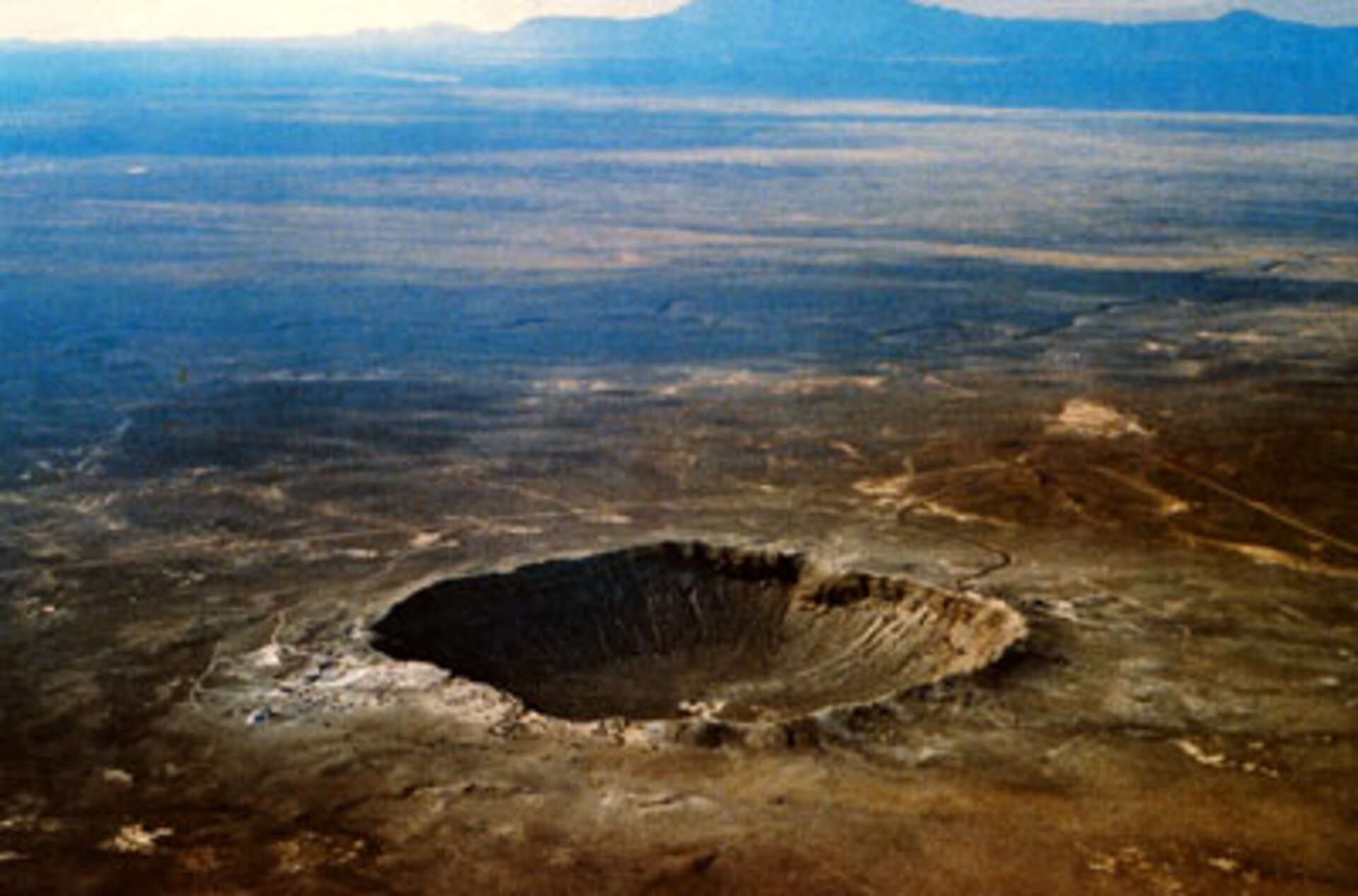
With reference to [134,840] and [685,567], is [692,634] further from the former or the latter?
[134,840]

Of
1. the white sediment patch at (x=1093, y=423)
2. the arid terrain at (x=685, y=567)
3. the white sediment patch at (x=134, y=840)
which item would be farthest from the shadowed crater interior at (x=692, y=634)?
the white sediment patch at (x=1093, y=423)

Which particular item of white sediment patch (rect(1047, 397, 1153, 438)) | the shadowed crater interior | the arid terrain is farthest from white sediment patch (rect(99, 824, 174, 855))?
white sediment patch (rect(1047, 397, 1153, 438))

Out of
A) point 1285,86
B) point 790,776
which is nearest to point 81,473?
point 790,776

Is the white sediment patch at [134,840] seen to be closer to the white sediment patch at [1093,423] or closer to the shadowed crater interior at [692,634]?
the shadowed crater interior at [692,634]

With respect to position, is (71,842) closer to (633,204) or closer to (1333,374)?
(1333,374)

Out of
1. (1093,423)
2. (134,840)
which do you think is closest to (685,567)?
(134,840)

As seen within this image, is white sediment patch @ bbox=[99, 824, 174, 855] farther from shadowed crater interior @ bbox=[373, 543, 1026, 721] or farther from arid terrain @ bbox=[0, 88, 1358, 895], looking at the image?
shadowed crater interior @ bbox=[373, 543, 1026, 721]

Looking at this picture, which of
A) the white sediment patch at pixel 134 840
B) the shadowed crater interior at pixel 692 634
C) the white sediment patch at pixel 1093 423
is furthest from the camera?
the white sediment patch at pixel 1093 423
